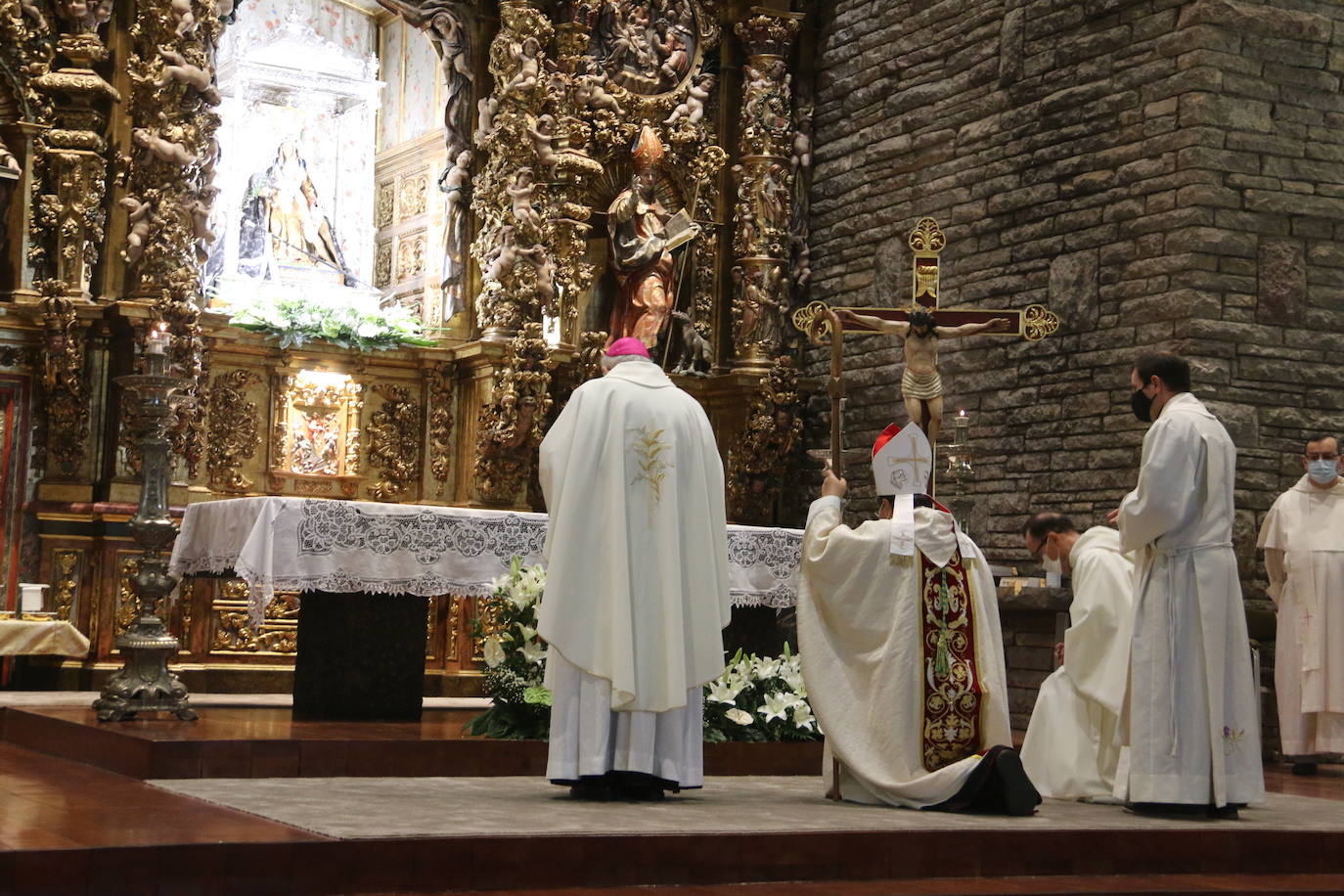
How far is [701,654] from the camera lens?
628 centimetres

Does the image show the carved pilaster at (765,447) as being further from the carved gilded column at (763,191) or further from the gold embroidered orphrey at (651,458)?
the gold embroidered orphrey at (651,458)

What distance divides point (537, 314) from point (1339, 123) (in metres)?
5.30

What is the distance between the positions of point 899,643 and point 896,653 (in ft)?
0.14

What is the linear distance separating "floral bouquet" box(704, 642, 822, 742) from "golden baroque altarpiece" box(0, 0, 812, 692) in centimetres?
389

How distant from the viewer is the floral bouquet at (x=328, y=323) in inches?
453

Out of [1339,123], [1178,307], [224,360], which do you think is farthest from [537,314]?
[1339,123]

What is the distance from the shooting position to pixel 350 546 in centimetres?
780

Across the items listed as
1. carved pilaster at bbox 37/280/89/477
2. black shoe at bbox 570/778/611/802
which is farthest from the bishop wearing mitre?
carved pilaster at bbox 37/280/89/477

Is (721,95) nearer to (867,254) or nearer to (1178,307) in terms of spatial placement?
(867,254)

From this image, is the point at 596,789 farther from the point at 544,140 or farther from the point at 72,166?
the point at 544,140

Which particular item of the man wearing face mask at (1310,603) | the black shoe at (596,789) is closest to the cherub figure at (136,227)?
the black shoe at (596,789)

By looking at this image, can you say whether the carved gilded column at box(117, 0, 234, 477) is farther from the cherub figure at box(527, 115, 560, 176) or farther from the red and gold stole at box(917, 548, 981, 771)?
the red and gold stole at box(917, 548, 981, 771)

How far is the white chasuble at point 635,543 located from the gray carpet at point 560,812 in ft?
1.63

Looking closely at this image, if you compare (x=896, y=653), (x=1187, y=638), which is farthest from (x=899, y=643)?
(x=1187, y=638)
